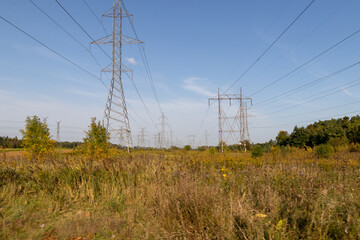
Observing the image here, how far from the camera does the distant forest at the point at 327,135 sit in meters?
30.8

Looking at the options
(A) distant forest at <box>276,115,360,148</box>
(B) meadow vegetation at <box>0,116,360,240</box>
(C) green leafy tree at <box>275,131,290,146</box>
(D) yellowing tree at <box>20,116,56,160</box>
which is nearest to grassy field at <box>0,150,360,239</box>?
(B) meadow vegetation at <box>0,116,360,240</box>

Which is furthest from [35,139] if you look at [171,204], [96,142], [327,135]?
[327,135]

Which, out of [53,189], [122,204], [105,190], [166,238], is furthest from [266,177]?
[53,189]

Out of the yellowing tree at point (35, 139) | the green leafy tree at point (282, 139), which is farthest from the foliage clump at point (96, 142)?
the green leafy tree at point (282, 139)

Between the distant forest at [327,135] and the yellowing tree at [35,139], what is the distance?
101ft

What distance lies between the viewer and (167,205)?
131 inches

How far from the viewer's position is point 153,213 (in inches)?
151

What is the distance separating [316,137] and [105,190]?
46.5 meters

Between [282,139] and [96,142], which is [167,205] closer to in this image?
[96,142]

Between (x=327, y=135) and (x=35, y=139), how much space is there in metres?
41.8

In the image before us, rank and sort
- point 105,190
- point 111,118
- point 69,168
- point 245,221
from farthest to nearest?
1. point 111,118
2. point 69,168
3. point 105,190
4. point 245,221

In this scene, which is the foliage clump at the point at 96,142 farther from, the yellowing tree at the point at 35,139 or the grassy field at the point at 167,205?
the grassy field at the point at 167,205

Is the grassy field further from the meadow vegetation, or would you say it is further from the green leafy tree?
the green leafy tree

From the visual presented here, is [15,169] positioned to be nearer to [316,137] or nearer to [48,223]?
[48,223]
